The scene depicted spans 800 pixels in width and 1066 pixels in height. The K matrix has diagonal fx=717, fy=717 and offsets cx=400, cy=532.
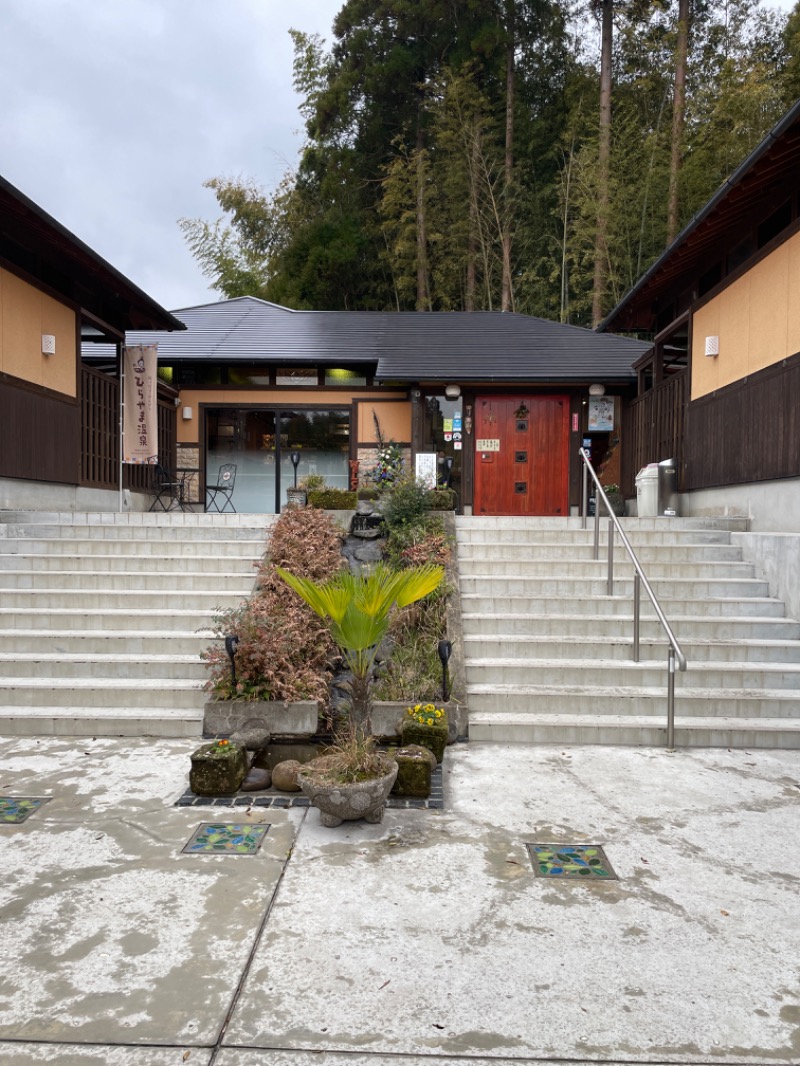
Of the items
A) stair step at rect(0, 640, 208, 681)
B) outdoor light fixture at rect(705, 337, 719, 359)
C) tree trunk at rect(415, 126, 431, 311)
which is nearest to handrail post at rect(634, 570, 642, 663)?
stair step at rect(0, 640, 208, 681)

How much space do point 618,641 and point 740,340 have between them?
3.83 meters

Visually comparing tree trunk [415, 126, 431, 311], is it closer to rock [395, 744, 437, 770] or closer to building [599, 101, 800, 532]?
building [599, 101, 800, 532]

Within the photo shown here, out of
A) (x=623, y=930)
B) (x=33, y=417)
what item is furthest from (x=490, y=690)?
(x=33, y=417)

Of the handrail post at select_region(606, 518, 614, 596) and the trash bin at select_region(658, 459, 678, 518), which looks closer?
the handrail post at select_region(606, 518, 614, 596)

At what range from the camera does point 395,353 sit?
1212 centimetres

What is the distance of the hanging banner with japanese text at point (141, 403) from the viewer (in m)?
10.1

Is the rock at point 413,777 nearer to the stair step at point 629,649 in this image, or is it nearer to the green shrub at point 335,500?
the stair step at point 629,649

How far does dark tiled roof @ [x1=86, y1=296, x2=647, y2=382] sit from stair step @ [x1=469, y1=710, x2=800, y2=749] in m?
7.34

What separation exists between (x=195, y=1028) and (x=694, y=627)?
4728mm

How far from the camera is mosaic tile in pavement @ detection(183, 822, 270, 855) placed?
2959mm

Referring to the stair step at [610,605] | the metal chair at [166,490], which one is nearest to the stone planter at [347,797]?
the stair step at [610,605]

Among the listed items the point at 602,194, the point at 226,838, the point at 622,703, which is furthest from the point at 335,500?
the point at 602,194

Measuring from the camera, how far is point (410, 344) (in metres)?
12.7

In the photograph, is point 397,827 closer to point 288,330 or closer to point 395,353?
point 395,353
